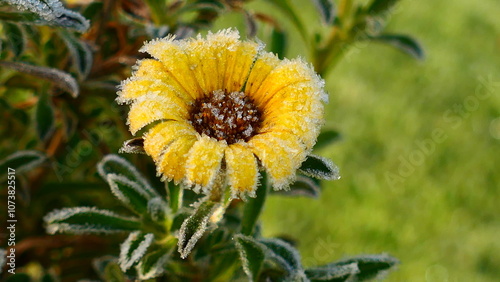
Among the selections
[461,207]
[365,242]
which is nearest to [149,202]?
[365,242]

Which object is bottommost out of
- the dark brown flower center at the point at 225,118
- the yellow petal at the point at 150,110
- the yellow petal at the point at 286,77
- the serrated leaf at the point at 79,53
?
the yellow petal at the point at 150,110

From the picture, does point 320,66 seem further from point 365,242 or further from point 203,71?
point 365,242

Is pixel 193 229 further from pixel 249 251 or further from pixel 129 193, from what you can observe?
pixel 129 193

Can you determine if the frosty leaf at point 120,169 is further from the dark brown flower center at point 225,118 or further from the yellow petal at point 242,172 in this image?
the yellow petal at point 242,172

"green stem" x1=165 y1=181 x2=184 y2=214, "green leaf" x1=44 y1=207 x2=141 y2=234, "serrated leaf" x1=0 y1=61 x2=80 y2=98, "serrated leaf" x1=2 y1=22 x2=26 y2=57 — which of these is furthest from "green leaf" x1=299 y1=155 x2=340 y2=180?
"serrated leaf" x1=2 y1=22 x2=26 y2=57

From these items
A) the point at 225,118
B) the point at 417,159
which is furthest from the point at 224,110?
the point at 417,159

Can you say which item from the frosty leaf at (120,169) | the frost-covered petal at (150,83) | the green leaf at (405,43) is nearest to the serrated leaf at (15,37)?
the frosty leaf at (120,169)
